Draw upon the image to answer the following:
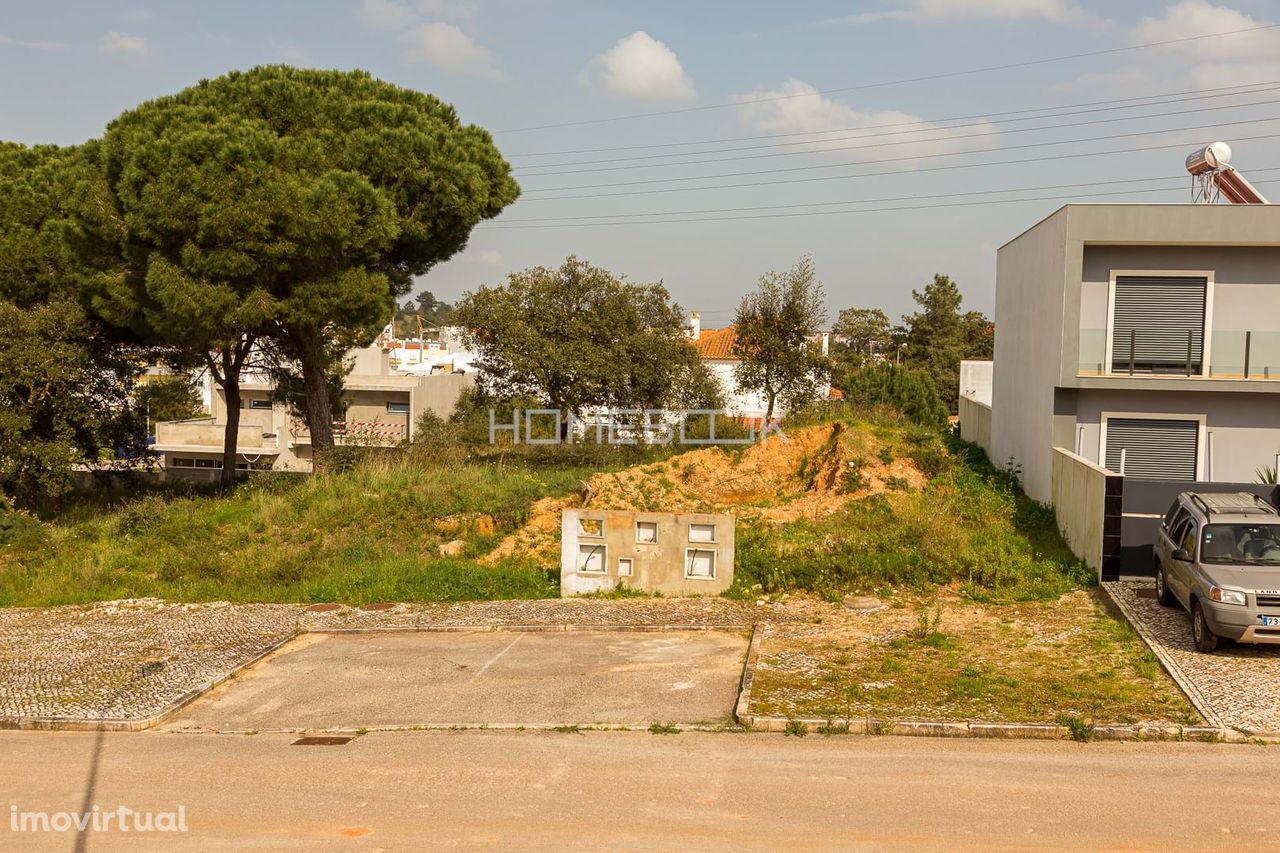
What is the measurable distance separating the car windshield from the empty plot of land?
5471 mm

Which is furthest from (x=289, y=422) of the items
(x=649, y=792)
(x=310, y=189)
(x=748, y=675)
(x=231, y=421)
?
(x=649, y=792)

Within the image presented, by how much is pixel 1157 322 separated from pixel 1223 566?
30.5ft

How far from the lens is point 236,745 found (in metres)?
9.73

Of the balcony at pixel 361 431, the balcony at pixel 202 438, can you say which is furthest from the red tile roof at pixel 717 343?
the balcony at pixel 202 438

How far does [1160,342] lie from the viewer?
19406 millimetres

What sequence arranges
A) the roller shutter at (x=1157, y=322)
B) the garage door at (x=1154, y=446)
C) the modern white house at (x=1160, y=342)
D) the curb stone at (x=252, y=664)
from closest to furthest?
the curb stone at (x=252, y=664), the modern white house at (x=1160, y=342), the roller shutter at (x=1157, y=322), the garage door at (x=1154, y=446)

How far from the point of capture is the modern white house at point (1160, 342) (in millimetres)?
18578

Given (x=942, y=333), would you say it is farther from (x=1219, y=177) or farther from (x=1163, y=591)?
(x=1163, y=591)

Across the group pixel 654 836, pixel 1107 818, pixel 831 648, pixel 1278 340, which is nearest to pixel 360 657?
pixel 831 648

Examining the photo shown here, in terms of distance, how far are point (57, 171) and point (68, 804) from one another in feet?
72.1

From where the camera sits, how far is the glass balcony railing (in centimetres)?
1884

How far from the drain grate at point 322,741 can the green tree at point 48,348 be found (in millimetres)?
15170

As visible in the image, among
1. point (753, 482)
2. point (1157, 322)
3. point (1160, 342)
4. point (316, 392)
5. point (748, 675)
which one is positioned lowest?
point (748, 675)

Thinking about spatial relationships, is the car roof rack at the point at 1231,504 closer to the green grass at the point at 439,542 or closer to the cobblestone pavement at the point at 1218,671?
the cobblestone pavement at the point at 1218,671
